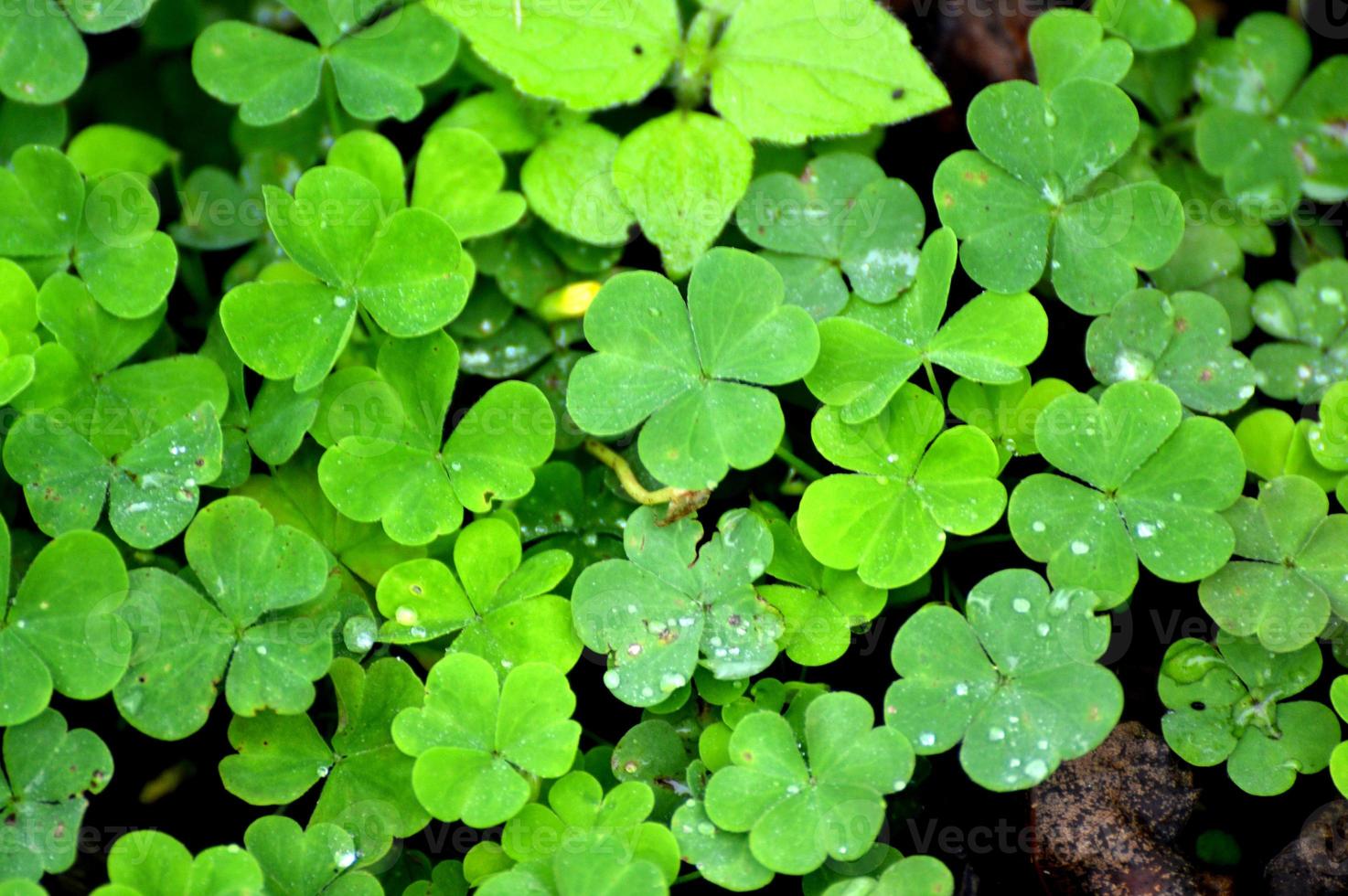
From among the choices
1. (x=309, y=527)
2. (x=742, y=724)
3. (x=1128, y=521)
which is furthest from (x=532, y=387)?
(x=1128, y=521)

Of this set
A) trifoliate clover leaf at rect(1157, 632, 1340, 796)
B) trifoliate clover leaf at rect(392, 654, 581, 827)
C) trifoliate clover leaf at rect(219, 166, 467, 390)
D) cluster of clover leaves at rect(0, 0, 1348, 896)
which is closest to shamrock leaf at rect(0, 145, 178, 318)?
cluster of clover leaves at rect(0, 0, 1348, 896)

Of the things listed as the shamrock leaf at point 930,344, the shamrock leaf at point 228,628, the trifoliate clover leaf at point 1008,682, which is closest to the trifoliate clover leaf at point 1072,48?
the shamrock leaf at point 930,344

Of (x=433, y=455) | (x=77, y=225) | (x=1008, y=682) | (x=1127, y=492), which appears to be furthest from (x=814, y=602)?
(x=77, y=225)

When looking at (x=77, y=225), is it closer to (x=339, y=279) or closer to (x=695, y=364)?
(x=339, y=279)

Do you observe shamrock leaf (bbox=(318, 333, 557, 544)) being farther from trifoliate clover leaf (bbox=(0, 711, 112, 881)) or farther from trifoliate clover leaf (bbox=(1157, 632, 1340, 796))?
trifoliate clover leaf (bbox=(1157, 632, 1340, 796))

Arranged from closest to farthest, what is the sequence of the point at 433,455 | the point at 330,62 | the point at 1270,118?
the point at 433,455 < the point at 330,62 < the point at 1270,118
